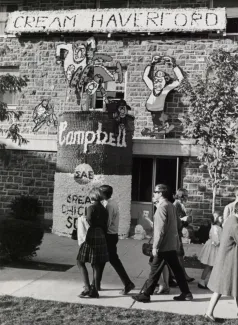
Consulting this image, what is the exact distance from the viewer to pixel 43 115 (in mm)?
14438

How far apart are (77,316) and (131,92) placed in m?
9.74

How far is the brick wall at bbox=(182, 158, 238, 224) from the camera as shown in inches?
513

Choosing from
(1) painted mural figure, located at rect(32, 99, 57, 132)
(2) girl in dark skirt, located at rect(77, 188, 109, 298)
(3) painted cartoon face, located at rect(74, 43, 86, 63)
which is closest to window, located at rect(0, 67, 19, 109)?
(1) painted mural figure, located at rect(32, 99, 57, 132)

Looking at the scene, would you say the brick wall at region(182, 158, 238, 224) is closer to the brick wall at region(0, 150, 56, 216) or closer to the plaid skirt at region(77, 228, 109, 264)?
the brick wall at region(0, 150, 56, 216)

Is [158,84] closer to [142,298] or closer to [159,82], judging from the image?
[159,82]

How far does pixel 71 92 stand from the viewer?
1436cm

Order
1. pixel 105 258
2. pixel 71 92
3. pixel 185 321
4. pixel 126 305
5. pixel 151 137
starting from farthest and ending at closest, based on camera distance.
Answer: pixel 71 92, pixel 151 137, pixel 105 258, pixel 126 305, pixel 185 321

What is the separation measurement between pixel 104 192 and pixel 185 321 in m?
2.24

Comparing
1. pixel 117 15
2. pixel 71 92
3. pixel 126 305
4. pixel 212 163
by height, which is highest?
pixel 117 15

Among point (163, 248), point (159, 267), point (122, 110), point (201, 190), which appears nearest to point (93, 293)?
point (159, 267)

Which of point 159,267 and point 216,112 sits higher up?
point 216,112

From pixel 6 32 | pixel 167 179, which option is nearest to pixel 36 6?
pixel 6 32

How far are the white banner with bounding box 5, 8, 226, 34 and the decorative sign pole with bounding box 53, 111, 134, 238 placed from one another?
366cm

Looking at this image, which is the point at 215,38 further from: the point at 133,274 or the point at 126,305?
the point at 126,305
